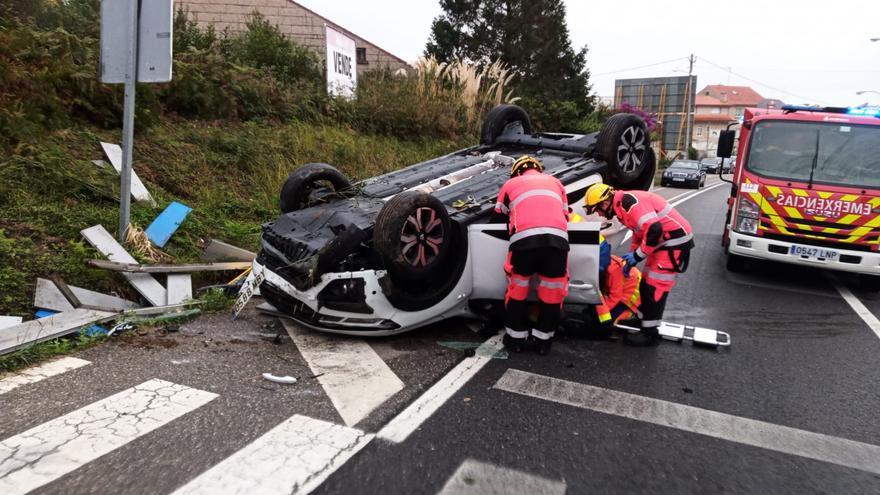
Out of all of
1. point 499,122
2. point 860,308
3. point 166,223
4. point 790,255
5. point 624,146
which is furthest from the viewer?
point 499,122

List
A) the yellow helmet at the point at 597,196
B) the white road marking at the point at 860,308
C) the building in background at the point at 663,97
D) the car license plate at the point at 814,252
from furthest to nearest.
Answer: the building in background at the point at 663,97 < the car license plate at the point at 814,252 < the white road marking at the point at 860,308 < the yellow helmet at the point at 597,196

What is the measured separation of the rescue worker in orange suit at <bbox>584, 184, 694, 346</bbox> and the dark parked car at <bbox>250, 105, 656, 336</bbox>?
440mm

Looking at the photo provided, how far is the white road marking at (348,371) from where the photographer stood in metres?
3.26

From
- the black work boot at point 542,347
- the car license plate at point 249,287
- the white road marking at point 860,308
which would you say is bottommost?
the black work boot at point 542,347

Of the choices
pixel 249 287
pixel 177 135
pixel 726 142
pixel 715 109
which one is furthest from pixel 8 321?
pixel 715 109

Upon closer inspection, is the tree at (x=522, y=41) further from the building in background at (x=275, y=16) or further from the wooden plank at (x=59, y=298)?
the wooden plank at (x=59, y=298)

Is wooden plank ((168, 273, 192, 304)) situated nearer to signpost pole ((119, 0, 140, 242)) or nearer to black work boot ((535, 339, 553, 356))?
signpost pole ((119, 0, 140, 242))

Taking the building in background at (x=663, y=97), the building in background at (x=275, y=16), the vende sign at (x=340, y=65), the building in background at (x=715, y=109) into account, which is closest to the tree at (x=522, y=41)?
the building in background at (x=275, y=16)

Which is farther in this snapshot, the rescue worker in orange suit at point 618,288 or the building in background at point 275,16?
the building in background at point 275,16

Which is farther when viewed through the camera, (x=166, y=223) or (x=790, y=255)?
(x=790, y=255)

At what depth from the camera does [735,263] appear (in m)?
7.32

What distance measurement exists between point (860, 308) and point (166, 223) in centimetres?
696

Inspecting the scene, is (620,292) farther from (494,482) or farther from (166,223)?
(166,223)

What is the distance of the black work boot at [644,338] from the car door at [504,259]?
44 centimetres
